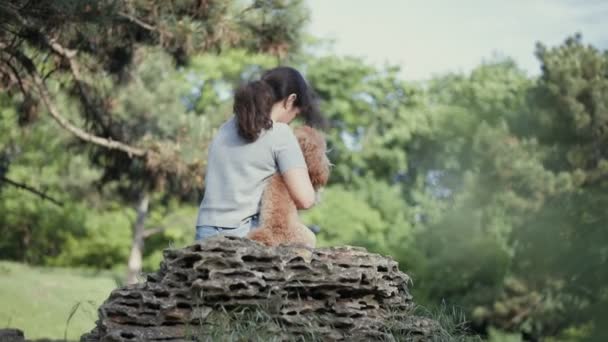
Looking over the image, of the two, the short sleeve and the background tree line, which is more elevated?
the background tree line

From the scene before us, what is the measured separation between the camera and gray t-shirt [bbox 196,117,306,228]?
4137mm

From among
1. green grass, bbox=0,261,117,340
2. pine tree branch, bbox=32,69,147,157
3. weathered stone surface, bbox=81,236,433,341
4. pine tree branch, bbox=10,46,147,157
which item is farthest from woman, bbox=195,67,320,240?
green grass, bbox=0,261,117,340

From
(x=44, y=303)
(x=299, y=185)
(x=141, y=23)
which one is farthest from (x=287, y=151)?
(x=44, y=303)

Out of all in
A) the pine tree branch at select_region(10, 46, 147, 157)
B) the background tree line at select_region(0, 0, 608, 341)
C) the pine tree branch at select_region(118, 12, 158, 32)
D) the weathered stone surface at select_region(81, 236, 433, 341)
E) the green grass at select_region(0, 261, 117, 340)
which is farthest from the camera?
the green grass at select_region(0, 261, 117, 340)

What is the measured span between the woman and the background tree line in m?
0.53

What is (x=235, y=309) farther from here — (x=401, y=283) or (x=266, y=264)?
(x=401, y=283)

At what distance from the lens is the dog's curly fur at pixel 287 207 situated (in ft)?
13.6

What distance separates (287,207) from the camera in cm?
413

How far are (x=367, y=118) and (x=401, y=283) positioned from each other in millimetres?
28619

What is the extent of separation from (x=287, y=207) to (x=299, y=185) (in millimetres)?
119

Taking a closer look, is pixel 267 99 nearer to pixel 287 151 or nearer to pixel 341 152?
pixel 287 151

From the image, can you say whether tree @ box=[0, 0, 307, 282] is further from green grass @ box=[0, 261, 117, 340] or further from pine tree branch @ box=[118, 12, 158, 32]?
green grass @ box=[0, 261, 117, 340]

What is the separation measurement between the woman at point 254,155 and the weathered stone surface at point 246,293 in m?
0.26

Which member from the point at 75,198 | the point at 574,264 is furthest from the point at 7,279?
the point at 574,264
